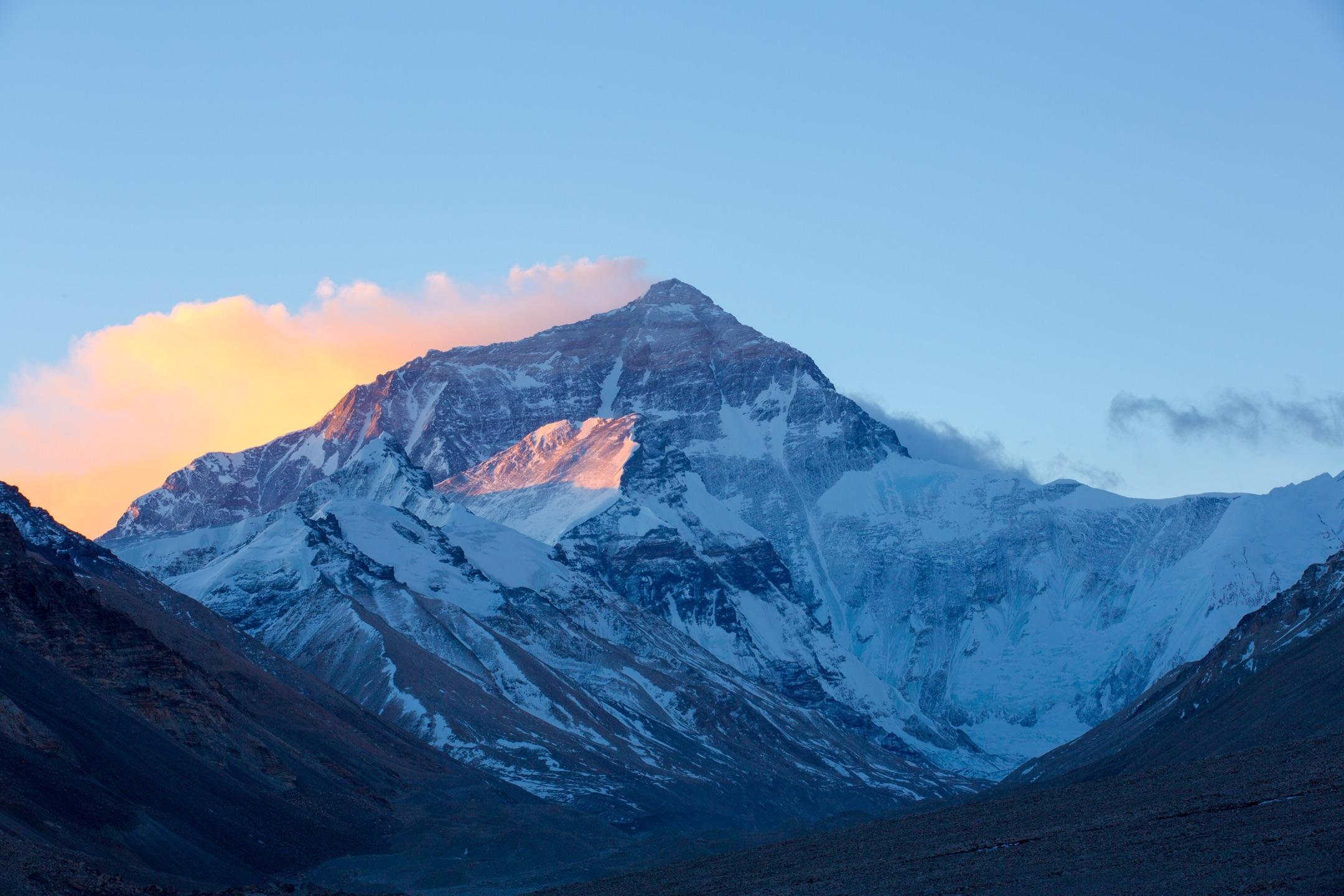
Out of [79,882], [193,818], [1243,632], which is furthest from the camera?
[1243,632]

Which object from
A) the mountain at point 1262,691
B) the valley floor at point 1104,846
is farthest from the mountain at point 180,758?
the mountain at point 1262,691

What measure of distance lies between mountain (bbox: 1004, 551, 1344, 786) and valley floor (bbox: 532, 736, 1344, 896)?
20.2 metres

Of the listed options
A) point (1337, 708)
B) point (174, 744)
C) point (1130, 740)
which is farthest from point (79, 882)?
point (1130, 740)

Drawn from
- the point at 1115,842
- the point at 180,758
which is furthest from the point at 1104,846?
the point at 180,758

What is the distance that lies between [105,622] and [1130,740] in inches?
3877

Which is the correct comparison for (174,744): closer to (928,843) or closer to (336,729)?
(336,729)

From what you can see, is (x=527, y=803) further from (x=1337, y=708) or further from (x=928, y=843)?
(x=928, y=843)

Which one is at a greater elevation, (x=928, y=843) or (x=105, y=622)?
(x=105, y=622)

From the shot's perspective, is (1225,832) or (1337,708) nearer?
(1225,832)

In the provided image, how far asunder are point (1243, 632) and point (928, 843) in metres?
110

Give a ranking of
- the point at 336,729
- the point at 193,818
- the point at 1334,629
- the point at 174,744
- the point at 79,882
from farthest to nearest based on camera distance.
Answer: the point at 336,729
the point at 1334,629
the point at 174,744
the point at 193,818
the point at 79,882

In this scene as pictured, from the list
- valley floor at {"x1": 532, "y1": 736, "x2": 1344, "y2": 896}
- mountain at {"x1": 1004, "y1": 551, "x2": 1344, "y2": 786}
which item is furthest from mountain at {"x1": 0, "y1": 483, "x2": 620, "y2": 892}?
mountain at {"x1": 1004, "y1": 551, "x2": 1344, "y2": 786}

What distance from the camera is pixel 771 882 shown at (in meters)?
80.8

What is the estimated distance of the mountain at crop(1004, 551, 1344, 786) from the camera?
125m
